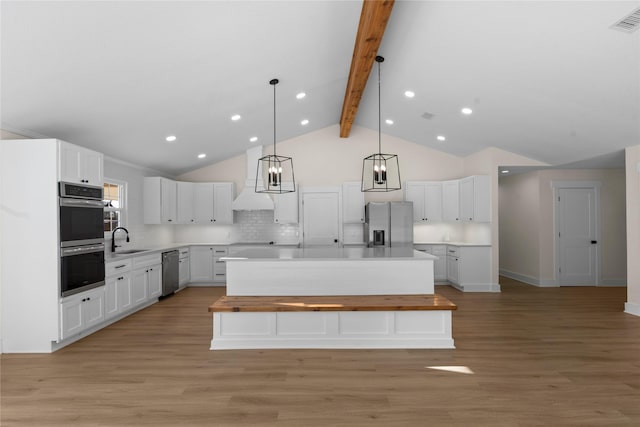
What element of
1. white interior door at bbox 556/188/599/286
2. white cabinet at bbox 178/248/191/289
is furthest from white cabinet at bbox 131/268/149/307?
white interior door at bbox 556/188/599/286

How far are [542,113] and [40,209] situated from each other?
20.2 feet

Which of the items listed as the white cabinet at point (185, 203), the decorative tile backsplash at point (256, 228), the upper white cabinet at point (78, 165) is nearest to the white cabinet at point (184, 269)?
the white cabinet at point (185, 203)

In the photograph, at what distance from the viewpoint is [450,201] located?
7.51 m

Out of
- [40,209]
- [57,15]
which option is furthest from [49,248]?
[57,15]

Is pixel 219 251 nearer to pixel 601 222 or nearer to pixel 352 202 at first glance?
pixel 352 202

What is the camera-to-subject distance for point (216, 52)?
12.2 ft

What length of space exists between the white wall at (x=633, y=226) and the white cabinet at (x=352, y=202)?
432cm

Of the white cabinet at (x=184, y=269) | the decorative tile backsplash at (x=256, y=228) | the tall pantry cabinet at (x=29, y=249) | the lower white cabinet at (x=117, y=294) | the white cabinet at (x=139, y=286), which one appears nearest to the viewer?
the tall pantry cabinet at (x=29, y=249)

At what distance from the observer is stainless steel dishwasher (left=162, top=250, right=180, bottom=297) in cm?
620

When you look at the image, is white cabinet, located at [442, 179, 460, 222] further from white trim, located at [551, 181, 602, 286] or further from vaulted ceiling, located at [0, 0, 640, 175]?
white trim, located at [551, 181, 602, 286]

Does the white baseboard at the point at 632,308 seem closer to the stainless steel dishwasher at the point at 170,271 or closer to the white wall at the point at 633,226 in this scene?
Result: the white wall at the point at 633,226

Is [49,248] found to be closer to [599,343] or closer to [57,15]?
[57,15]

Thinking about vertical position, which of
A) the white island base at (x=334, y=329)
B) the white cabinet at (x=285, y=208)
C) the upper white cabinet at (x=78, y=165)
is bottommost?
the white island base at (x=334, y=329)

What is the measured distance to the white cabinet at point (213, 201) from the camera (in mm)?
7598
